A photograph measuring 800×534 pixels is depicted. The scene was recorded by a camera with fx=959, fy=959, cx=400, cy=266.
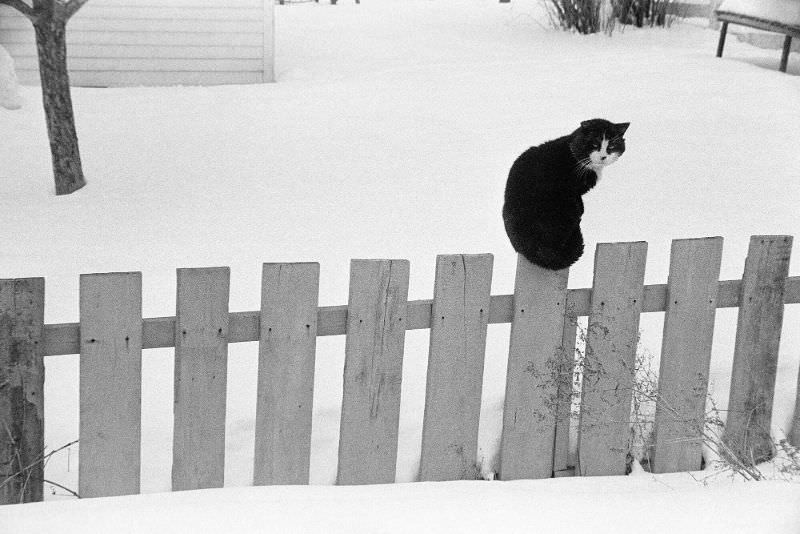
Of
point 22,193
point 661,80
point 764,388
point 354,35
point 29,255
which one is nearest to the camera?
point 764,388

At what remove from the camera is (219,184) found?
5.76m

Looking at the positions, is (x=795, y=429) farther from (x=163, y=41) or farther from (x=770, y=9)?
(x=163, y=41)

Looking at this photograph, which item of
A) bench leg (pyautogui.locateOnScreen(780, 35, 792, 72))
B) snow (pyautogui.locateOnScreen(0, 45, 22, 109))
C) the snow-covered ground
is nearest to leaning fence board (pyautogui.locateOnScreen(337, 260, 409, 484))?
the snow-covered ground

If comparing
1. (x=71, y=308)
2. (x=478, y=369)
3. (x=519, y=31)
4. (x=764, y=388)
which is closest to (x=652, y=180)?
(x=764, y=388)

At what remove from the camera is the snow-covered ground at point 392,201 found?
7.92 feet

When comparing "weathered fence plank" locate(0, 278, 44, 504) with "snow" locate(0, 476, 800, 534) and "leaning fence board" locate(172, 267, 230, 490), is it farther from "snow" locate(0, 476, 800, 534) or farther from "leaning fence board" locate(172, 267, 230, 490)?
"snow" locate(0, 476, 800, 534)

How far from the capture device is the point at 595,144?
288 centimetres

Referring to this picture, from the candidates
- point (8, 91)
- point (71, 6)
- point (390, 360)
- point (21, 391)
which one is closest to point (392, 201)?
point (71, 6)

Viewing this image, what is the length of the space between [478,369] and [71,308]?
1.96 meters

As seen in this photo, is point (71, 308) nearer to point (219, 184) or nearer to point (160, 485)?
point (160, 485)

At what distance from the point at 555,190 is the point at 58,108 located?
A: 3.82m

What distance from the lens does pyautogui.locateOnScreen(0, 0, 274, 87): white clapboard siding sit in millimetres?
9133

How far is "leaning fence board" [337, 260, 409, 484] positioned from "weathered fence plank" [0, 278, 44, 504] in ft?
2.93

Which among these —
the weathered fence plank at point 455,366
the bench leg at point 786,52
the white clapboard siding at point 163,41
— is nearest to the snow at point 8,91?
the white clapboard siding at point 163,41
